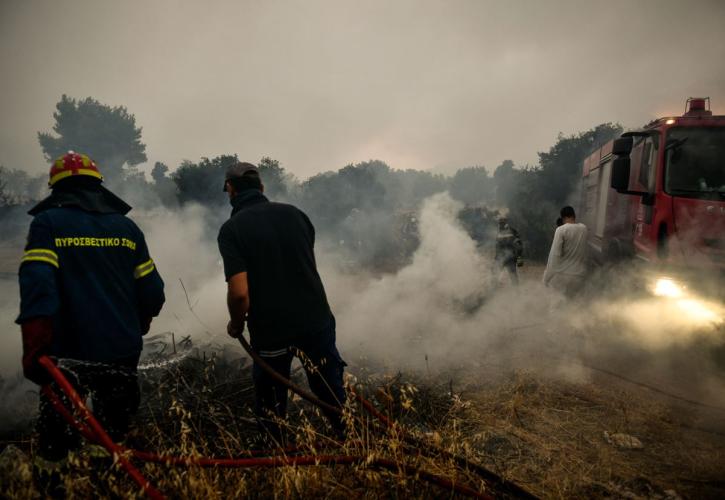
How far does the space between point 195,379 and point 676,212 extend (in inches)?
236

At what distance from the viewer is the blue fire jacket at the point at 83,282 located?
1.87 m

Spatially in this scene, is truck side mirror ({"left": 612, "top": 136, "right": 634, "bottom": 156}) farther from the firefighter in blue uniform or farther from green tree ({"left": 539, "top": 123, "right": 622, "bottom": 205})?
green tree ({"left": 539, "top": 123, "right": 622, "bottom": 205})

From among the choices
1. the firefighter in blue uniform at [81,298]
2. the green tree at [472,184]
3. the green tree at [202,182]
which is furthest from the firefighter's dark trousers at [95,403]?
the green tree at [472,184]

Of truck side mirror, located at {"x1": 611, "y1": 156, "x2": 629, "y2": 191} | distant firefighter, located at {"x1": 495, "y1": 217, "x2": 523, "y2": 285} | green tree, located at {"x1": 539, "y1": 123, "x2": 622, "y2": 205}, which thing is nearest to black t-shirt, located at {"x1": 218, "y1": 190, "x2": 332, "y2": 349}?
truck side mirror, located at {"x1": 611, "y1": 156, "x2": 629, "y2": 191}

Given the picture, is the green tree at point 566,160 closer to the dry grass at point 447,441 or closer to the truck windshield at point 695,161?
the truck windshield at point 695,161

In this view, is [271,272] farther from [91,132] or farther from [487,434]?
[91,132]

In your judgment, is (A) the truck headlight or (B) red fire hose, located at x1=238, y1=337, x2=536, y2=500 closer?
(B) red fire hose, located at x1=238, y1=337, x2=536, y2=500

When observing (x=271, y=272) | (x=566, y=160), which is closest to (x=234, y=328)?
(x=271, y=272)

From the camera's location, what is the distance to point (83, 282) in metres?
2.04

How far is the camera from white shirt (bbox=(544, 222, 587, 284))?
5410 mm

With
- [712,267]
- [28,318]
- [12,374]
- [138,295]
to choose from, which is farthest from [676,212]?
[12,374]

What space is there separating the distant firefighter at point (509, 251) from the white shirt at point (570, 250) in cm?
184

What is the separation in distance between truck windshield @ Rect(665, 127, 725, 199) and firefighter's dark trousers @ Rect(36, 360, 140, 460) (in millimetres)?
6027

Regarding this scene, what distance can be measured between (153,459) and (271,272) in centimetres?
119
